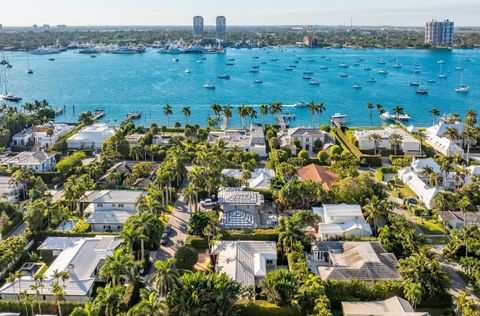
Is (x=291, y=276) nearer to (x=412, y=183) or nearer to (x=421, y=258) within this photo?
(x=421, y=258)

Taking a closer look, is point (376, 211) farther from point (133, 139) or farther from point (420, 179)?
point (133, 139)

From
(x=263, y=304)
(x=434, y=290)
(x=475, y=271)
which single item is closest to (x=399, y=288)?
(x=434, y=290)

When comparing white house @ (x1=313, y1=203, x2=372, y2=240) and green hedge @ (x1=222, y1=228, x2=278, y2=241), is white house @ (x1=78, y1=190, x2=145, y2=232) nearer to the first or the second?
green hedge @ (x1=222, y1=228, x2=278, y2=241)

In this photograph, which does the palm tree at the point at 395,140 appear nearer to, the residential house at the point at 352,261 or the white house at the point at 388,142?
the white house at the point at 388,142

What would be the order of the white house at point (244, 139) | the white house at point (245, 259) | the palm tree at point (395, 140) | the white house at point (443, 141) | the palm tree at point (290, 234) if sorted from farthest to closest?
the white house at point (244, 139)
the palm tree at point (395, 140)
the white house at point (443, 141)
the palm tree at point (290, 234)
the white house at point (245, 259)

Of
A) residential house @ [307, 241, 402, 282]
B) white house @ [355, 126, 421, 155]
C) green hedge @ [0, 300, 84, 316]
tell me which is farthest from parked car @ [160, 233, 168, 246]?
white house @ [355, 126, 421, 155]

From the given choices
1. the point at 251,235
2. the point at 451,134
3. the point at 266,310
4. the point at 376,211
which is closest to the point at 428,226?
the point at 376,211

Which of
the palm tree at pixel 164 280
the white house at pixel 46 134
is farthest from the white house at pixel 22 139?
the palm tree at pixel 164 280
